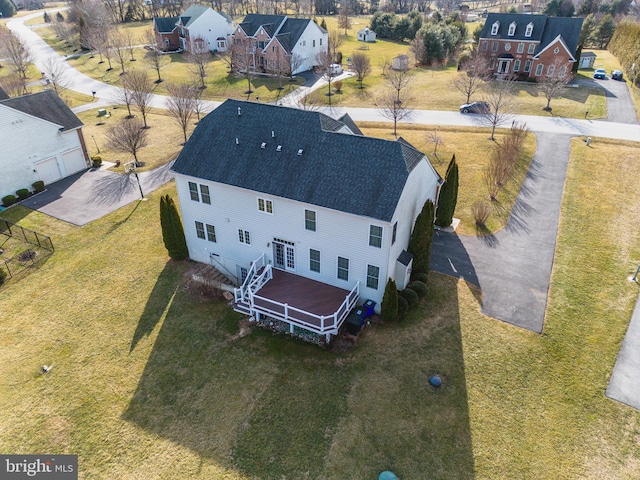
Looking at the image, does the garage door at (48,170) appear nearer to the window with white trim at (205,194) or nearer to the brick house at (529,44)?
the window with white trim at (205,194)

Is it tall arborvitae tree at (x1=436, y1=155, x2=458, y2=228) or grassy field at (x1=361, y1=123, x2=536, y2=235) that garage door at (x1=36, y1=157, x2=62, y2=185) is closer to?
grassy field at (x1=361, y1=123, x2=536, y2=235)

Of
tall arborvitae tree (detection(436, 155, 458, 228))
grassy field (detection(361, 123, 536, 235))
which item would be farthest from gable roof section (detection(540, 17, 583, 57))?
tall arborvitae tree (detection(436, 155, 458, 228))

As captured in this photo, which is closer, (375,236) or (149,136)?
(375,236)

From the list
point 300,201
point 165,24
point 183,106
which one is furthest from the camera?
point 165,24

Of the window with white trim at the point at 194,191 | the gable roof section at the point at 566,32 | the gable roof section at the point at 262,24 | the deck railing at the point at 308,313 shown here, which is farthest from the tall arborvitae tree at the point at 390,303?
the gable roof section at the point at 262,24

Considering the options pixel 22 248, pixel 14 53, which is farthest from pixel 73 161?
pixel 14 53

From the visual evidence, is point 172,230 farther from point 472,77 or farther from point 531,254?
point 472,77

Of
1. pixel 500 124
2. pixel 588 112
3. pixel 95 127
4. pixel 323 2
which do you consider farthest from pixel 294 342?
pixel 323 2

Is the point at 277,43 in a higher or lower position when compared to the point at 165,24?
lower
